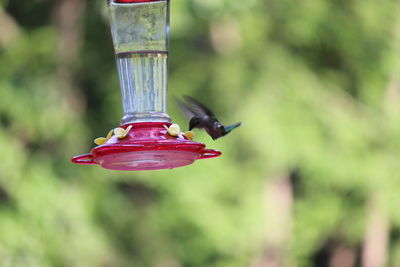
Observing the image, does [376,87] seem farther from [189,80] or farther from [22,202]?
[22,202]

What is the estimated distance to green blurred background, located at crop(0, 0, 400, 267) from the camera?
885cm

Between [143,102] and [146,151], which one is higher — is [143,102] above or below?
above

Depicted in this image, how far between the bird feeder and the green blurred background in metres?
4.81

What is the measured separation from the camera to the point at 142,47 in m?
3.75

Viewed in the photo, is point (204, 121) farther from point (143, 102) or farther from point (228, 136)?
point (228, 136)

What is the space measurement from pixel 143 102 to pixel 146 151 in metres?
0.51

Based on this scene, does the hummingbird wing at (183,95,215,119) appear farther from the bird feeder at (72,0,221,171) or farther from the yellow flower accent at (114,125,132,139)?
the yellow flower accent at (114,125,132,139)

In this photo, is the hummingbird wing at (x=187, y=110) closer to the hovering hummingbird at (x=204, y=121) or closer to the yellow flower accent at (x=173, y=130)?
the hovering hummingbird at (x=204, y=121)

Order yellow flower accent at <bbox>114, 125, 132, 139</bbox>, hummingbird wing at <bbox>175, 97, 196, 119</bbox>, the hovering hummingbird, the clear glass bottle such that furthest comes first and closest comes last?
hummingbird wing at <bbox>175, 97, 196, 119</bbox> < the hovering hummingbird < the clear glass bottle < yellow flower accent at <bbox>114, 125, 132, 139</bbox>

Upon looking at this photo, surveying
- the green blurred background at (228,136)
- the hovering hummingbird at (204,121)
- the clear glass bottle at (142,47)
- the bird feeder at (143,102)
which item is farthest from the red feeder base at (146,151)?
the green blurred background at (228,136)

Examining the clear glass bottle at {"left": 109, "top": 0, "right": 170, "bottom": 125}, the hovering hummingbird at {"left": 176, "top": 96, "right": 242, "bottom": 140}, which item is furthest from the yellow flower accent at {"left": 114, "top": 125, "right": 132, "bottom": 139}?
the hovering hummingbird at {"left": 176, "top": 96, "right": 242, "bottom": 140}

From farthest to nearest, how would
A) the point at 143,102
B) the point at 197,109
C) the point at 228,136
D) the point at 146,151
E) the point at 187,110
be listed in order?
the point at 228,136 < the point at 187,110 < the point at 197,109 < the point at 143,102 < the point at 146,151

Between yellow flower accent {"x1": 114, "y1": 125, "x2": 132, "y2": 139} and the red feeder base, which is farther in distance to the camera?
yellow flower accent {"x1": 114, "y1": 125, "x2": 132, "y2": 139}

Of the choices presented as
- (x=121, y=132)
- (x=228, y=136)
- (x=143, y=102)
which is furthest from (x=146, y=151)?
(x=228, y=136)
